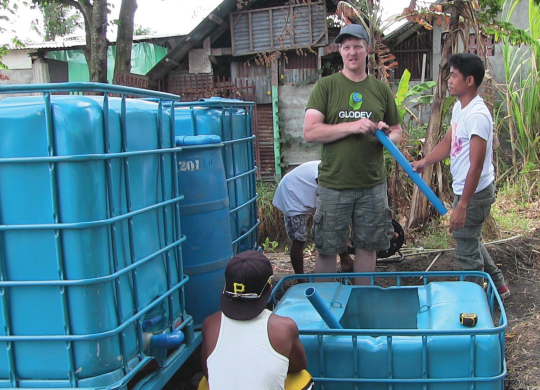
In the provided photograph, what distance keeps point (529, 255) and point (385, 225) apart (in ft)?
7.29

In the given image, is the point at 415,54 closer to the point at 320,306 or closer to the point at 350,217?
the point at 350,217

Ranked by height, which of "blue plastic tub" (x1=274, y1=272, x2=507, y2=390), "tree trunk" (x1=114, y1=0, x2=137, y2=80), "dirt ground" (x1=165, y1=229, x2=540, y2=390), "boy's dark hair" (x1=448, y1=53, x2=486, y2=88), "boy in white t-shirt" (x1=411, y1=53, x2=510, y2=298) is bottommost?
"dirt ground" (x1=165, y1=229, x2=540, y2=390)

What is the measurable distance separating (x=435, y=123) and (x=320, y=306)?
12.8 ft

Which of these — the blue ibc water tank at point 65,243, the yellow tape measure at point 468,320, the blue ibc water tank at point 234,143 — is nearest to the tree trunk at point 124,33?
the blue ibc water tank at point 234,143

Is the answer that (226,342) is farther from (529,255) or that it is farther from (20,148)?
(529,255)

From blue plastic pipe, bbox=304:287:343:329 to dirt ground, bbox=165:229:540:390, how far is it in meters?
1.09

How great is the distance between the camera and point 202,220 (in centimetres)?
281

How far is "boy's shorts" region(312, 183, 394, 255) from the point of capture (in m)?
3.44

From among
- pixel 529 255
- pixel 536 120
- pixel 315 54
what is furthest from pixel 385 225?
pixel 315 54

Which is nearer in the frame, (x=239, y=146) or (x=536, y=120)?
(x=239, y=146)

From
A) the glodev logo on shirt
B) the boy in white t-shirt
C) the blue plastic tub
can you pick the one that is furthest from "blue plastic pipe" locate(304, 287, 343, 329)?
the glodev logo on shirt

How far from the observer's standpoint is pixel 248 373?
6.15 ft

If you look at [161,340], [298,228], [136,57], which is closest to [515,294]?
[298,228]

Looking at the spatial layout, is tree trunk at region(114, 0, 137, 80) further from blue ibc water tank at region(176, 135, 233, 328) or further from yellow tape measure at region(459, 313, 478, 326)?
yellow tape measure at region(459, 313, 478, 326)
